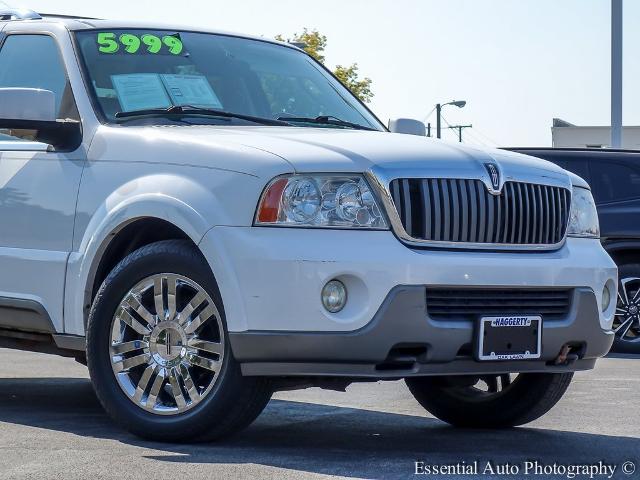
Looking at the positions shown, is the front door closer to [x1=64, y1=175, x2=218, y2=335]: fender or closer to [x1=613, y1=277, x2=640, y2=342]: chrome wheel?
[x1=64, y1=175, x2=218, y2=335]: fender

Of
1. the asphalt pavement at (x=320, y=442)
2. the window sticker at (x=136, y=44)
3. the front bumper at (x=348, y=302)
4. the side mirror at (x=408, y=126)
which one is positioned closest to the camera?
the asphalt pavement at (x=320, y=442)

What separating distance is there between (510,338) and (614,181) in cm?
721

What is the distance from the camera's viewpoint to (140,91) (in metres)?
7.15

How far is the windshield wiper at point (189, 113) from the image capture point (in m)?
7.02

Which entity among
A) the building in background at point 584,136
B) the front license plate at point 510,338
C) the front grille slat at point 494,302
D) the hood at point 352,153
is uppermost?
the hood at point 352,153

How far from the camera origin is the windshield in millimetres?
7145

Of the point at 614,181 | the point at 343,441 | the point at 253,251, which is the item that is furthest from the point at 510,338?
the point at 614,181

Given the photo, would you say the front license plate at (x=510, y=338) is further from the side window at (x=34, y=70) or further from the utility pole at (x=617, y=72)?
the utility pole at (x=617, y=72)

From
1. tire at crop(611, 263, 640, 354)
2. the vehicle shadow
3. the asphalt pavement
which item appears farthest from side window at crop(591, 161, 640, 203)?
the vehicle shadow

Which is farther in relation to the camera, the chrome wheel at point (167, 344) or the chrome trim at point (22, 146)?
the chrome trim at point (22, 146)

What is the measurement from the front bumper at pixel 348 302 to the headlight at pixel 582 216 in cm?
83

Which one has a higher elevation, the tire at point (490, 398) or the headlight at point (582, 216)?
the headlight at point (582, 216)

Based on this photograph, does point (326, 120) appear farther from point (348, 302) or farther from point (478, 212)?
point (348, 302)

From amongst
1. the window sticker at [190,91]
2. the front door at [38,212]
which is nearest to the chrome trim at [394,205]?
the window sticker at [190,91]
